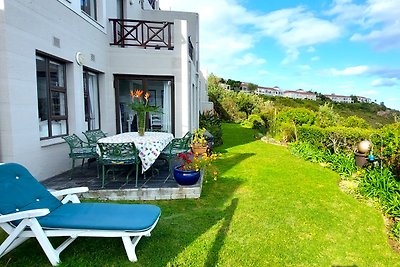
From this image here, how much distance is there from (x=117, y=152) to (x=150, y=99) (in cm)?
495

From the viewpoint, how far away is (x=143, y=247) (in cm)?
343

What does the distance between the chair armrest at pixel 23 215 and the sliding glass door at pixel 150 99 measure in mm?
6681

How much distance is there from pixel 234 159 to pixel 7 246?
7590mm

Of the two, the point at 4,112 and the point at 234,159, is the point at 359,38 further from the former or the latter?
the point at 4,112

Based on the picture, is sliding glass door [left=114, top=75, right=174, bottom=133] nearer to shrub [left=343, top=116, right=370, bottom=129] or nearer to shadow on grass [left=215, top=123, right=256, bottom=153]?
shadow on grass [left=215, top=123, right=256, bottom=153]

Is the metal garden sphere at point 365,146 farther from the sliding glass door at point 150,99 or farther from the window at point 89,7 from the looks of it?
the window at point 89,7

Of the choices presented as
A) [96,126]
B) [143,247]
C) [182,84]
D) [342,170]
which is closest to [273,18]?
[182,84]

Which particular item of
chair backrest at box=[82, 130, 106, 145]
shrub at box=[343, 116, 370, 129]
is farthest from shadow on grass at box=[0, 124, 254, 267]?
shrub at box=[343, 116, 370, 129]

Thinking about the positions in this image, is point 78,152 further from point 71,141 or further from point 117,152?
point 117,152

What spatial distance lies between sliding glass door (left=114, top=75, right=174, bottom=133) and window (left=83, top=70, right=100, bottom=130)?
0.80 m

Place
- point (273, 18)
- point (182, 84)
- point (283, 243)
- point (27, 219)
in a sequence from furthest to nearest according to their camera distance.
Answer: point (273, 18)
point (182, 84)
point (283, 243)
point (27, 219)

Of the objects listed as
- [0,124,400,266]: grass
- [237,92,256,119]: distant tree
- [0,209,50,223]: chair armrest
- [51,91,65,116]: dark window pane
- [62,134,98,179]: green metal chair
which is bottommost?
[0,124,400,266]: grass

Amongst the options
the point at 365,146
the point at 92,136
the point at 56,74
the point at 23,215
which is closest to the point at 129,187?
the point at 23,215

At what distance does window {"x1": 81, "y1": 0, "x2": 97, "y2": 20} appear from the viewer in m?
7.82
